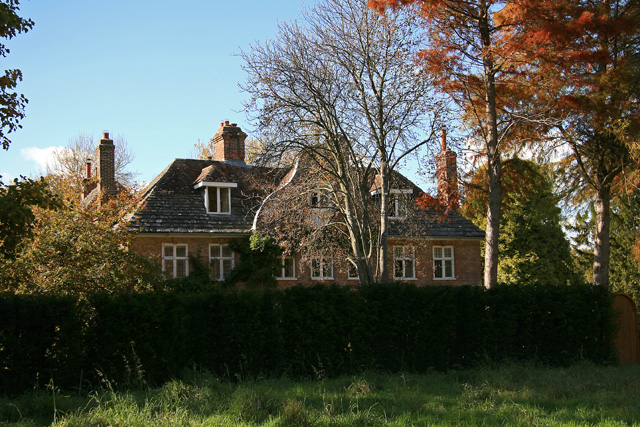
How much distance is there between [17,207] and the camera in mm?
10500

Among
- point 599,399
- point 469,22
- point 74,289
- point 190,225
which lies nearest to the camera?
point 599,399

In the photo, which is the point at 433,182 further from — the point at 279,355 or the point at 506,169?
the point at 279,355

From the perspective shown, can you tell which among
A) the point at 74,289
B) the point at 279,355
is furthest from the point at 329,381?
the point at 74,289

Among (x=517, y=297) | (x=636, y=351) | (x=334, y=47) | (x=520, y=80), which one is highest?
(x=334, y=47)

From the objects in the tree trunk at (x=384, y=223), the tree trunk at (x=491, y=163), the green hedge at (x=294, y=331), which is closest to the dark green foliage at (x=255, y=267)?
the tree trunk at (x=384, y=223)

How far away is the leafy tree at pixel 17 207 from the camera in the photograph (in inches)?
414

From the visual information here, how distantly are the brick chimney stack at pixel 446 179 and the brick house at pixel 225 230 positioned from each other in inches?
204

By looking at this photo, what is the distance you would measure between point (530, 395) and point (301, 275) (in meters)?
19.5

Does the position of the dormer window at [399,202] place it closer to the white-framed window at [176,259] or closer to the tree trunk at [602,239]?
the tree trunk at [602,239]

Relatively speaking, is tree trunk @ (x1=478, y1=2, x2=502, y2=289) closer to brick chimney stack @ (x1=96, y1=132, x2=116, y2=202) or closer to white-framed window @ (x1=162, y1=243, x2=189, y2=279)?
white-framed window @ (x1=162, y1=243, x2=189, y2=279)

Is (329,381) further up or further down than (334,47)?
further down

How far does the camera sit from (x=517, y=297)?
14852 millimetres

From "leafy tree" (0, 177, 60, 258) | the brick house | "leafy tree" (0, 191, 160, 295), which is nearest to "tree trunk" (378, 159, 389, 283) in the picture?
the brick house

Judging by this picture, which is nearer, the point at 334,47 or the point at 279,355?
the point at 279,355
